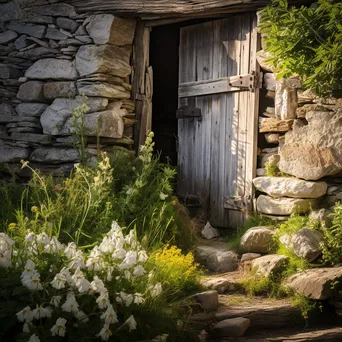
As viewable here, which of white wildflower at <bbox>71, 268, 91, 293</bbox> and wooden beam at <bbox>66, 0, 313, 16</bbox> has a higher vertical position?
wooden beam at <bbox>66, 0, 313, 16</bbox>

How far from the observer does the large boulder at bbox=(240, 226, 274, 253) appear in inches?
250

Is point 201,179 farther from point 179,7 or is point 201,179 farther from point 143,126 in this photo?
point 179,7

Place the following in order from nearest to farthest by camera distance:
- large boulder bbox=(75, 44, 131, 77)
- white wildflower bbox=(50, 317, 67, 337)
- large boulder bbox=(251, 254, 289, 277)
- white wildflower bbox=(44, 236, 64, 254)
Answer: white wildflower bbox=(50, 317, 67, 337) < white wildflower bbox=(44, 236, 64, 254) < large boulder bbox=(251, 254, 289, 277) < large boulder bbox=(75, 44, 131, 77)

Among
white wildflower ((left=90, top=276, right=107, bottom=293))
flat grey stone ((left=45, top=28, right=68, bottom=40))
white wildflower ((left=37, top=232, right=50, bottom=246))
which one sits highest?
flat grey stone ((left=45, top=28, right=68, bottom=40))

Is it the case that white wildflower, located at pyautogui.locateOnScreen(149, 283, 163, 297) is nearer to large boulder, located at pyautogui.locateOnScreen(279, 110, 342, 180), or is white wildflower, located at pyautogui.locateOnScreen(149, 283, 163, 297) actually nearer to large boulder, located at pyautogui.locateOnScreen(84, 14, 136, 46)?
large boulder, located at pyautogui.locateOnScreen(279, 110, 342, 180)

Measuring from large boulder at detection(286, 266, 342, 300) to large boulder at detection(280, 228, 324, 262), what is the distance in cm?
31

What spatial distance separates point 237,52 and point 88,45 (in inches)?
75.1

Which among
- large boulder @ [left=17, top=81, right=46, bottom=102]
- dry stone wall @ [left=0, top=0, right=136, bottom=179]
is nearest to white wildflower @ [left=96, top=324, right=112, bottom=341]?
dry stone wall @ [left=0, top=0, right=136, bottom=179]

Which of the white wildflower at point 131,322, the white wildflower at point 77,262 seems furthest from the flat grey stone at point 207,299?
the white wildflower at point 77,262

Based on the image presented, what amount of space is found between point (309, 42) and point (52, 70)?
339 cm

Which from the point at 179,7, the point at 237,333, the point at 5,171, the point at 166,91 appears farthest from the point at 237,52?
the point at 237,333

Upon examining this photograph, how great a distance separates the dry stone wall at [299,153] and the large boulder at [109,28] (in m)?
1.86

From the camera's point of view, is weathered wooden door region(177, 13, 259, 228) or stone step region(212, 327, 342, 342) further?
weathered wooden door region(177, 13, 259, 228)

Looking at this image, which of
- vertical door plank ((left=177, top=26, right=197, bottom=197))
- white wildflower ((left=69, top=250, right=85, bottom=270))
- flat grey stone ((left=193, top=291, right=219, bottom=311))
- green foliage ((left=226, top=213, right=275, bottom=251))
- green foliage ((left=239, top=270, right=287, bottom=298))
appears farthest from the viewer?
vertical door plank ((left=177, top=26, right=197, bottom=197))
